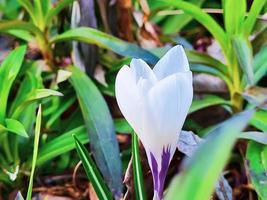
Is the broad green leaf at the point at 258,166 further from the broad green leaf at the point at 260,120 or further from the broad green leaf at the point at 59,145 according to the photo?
the broad green leaf at the point at 59,145

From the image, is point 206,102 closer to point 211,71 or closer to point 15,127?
point 211,71

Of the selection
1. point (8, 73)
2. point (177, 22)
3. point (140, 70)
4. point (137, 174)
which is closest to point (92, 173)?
point (137, 174)

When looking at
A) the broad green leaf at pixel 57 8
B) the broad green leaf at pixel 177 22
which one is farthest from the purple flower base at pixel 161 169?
the broad green leaf at pixel 177 22

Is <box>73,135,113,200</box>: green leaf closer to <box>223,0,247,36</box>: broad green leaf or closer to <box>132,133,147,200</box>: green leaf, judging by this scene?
<box>132,133,147,200</box>: green leaf

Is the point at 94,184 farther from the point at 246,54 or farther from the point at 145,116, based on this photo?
the point at 246,54

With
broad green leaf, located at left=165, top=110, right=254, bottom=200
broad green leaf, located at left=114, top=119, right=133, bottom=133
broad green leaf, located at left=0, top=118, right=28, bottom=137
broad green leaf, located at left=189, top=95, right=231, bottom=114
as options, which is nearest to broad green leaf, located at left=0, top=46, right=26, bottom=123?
broad green leaf, located at left=0, top=118, right=28, bottom=137

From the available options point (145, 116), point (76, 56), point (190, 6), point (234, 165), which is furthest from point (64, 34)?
point (145, 116)
